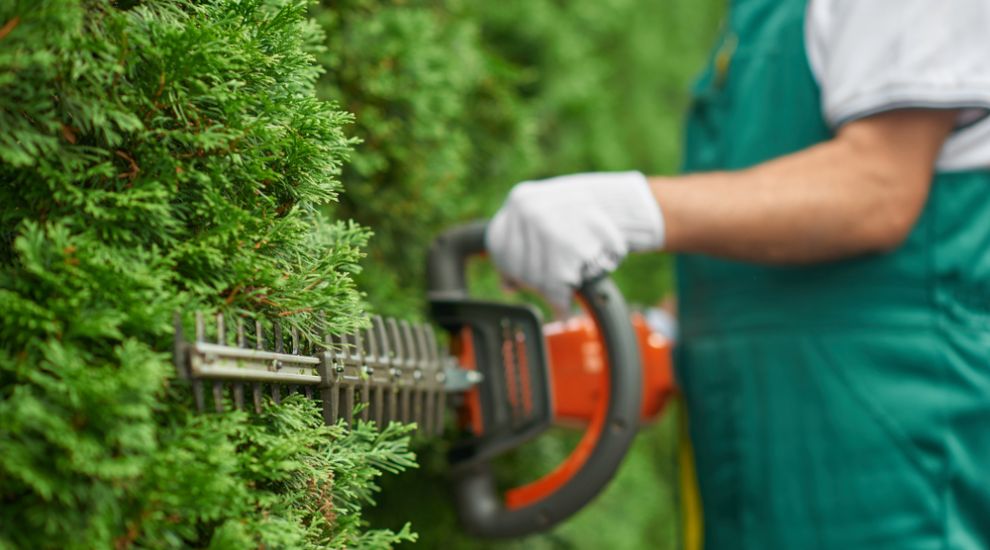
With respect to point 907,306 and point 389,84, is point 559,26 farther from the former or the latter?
point 907,306

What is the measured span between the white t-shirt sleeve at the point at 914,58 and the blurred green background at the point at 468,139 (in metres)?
0.56

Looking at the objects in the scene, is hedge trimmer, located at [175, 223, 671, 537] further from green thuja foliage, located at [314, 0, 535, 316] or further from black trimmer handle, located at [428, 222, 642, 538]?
green thuja foliage, located at [314, 0, 535, 316]

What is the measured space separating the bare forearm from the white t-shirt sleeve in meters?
0.04

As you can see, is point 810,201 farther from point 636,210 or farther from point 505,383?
point 505,383

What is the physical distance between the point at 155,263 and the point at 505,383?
622mm

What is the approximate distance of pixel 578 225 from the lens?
1.06 meters

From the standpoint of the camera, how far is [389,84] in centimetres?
127

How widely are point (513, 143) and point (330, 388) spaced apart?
1024mm

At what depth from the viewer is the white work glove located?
1.06 metres

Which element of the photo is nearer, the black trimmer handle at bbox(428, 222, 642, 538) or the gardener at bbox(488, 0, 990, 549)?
the gardener at bbox(488, 0, 990, 549)

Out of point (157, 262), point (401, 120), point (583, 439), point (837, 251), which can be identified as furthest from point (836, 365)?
point (157, 262)

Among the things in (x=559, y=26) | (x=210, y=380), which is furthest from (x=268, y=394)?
(x=559, y=26)

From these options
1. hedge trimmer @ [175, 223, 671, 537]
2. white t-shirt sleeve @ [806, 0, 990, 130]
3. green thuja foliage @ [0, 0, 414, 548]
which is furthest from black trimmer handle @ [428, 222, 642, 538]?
green thuja foliage @ [0, 0, 414, 548]

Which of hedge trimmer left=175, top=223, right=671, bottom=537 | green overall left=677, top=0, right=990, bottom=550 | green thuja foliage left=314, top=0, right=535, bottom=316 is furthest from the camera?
green thuja foliage left=314, top=0, right=535, bottom=316
